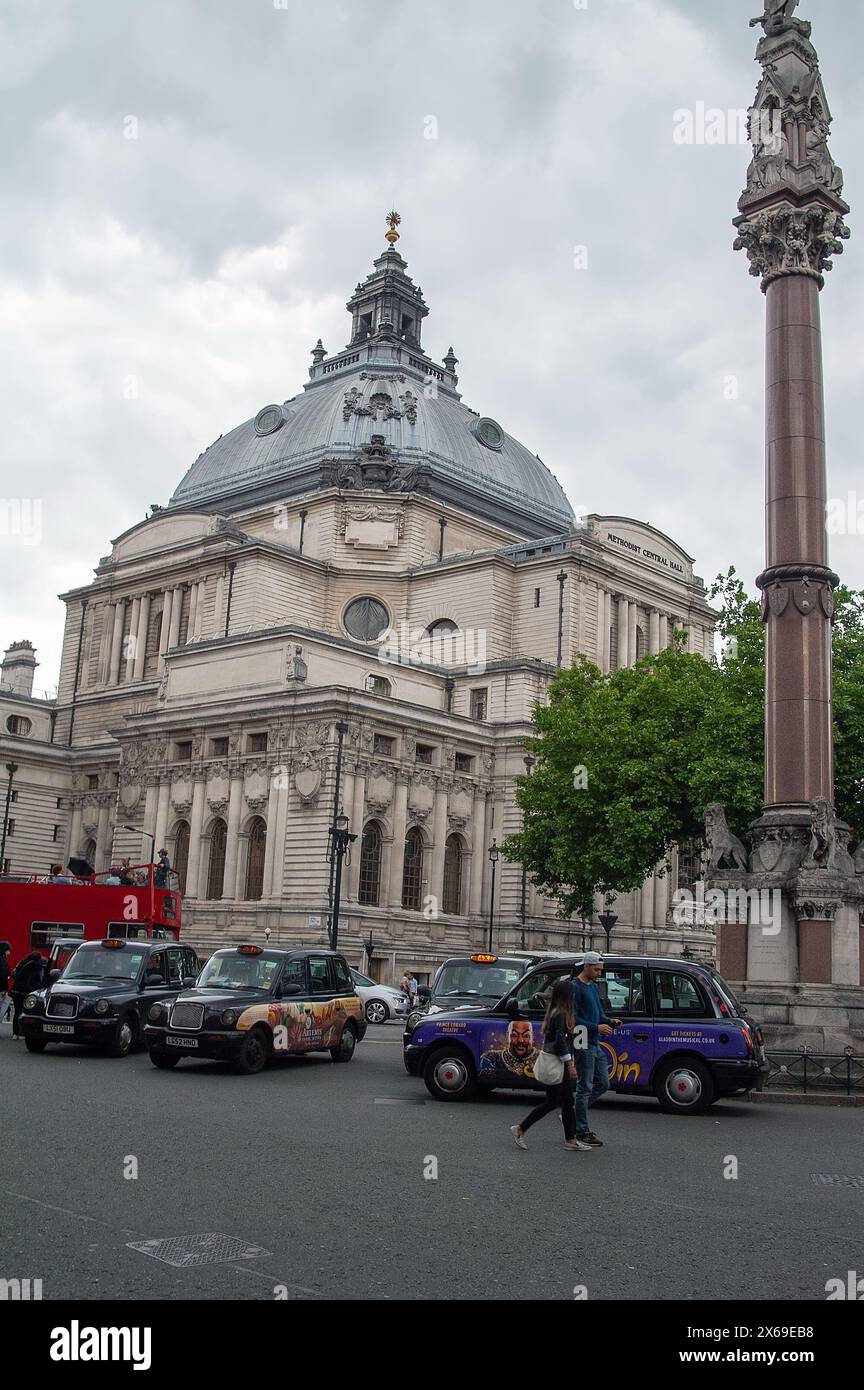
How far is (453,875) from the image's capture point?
60219mm

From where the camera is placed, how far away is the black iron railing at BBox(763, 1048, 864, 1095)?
18.9m

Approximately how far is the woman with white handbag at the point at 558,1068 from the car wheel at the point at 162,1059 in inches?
336

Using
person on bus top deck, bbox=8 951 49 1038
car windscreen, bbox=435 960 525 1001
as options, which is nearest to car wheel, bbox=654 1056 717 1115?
car windscreen, bbox=435 960 525 1001

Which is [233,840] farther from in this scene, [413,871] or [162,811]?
[413,871]

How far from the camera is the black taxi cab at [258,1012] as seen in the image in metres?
19.8

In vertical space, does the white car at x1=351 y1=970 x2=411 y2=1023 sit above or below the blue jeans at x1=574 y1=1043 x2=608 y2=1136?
below

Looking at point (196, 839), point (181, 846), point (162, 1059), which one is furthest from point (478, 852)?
point (162, 1059)

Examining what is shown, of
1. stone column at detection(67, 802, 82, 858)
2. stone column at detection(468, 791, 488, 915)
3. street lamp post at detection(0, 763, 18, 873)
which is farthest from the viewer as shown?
stone column at detection(67, 802, 82, 858)

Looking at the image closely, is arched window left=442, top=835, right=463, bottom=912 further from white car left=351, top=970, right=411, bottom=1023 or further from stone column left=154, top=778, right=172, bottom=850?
white car left=351, top=970, right=411, bottom=1023

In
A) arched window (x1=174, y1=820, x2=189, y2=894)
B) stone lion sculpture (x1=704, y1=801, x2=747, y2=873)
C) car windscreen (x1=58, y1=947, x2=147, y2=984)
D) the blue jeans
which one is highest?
arched window (x1=174, y1=820, x2=189, y2=894)

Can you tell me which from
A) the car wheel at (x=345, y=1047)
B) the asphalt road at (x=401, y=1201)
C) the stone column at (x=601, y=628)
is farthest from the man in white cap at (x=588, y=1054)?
the stone column at (x=601, y=628)

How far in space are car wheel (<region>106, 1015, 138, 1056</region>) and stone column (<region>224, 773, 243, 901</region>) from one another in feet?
110
